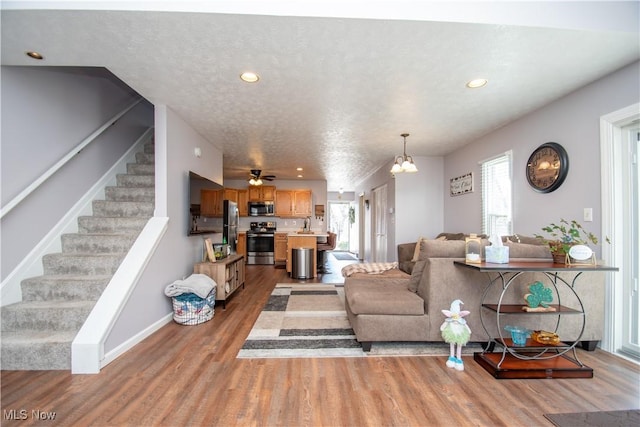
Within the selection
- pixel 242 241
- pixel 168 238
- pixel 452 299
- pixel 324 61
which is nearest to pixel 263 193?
pixel 242 241

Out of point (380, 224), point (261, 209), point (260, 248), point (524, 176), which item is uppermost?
point (524, 176)

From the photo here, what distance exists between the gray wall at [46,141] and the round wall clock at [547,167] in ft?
17.6

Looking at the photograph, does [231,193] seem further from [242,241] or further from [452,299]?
[452,299]

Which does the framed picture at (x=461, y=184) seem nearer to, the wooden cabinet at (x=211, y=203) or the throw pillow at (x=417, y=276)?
the throw pillow at (x=417, y=276)

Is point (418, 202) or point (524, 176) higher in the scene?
point (524, 176)

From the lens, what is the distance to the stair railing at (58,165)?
2421 mm

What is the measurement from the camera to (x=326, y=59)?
90.4 inches

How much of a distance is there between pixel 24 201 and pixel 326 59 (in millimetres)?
3080

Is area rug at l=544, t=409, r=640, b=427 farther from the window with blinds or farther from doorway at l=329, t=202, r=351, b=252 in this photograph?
doorway at l=329, t=202, r=351, b=252

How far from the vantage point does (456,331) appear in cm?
219

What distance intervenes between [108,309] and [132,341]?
0.45m

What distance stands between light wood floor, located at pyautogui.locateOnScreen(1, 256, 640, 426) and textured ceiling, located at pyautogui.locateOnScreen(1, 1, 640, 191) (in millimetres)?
2500

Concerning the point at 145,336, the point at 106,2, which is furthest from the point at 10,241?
the point at 106,2

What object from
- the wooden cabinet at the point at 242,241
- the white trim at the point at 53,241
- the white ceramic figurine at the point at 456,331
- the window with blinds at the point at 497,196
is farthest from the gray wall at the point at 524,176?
the white trim at the point at 53,241
